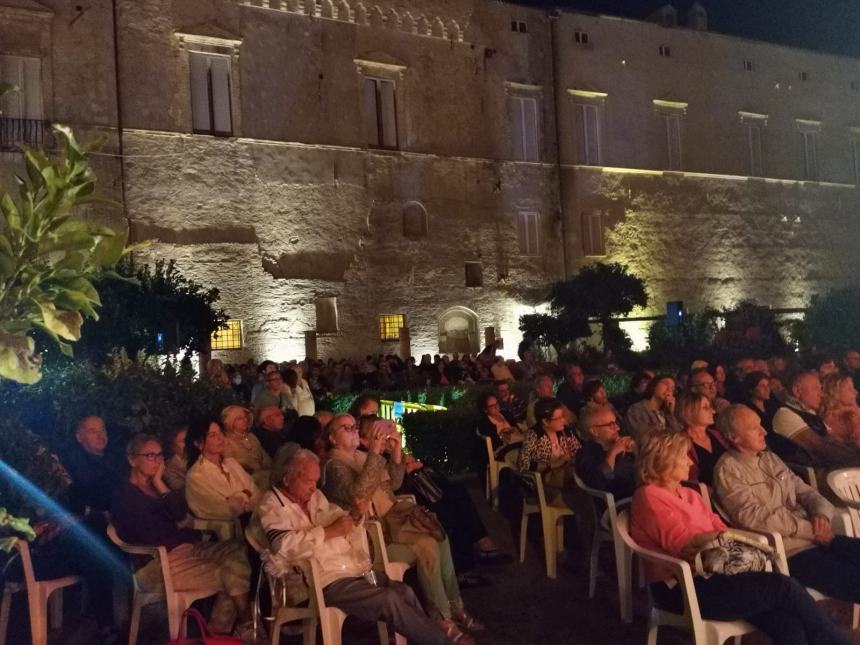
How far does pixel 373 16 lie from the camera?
23.2 meters

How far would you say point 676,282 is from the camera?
2772 cm

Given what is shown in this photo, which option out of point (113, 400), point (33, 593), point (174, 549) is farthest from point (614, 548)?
point (113, 400)

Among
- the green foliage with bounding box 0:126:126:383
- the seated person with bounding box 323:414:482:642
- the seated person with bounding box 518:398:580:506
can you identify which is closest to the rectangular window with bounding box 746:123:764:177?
the seated person with bounding box 518:398:580:506

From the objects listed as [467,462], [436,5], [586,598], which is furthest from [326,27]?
[586,598]

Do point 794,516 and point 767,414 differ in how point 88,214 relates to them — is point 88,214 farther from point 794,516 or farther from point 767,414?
point 794,516

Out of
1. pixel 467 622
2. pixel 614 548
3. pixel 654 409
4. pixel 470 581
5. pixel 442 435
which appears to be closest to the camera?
pixel 467 622

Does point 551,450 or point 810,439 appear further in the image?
point 551,450

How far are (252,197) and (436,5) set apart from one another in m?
7.40

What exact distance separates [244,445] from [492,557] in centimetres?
202

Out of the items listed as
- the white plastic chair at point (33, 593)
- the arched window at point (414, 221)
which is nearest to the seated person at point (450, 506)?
the white plastic chair at point (33, 593)

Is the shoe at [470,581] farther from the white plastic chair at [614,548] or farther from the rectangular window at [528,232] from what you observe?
the rectangular window at [528,232]

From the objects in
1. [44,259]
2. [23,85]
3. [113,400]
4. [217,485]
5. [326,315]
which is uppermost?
[23,85]

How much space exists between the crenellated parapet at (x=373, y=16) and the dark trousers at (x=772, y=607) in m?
19.9

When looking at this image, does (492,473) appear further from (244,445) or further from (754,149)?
(754,149)
